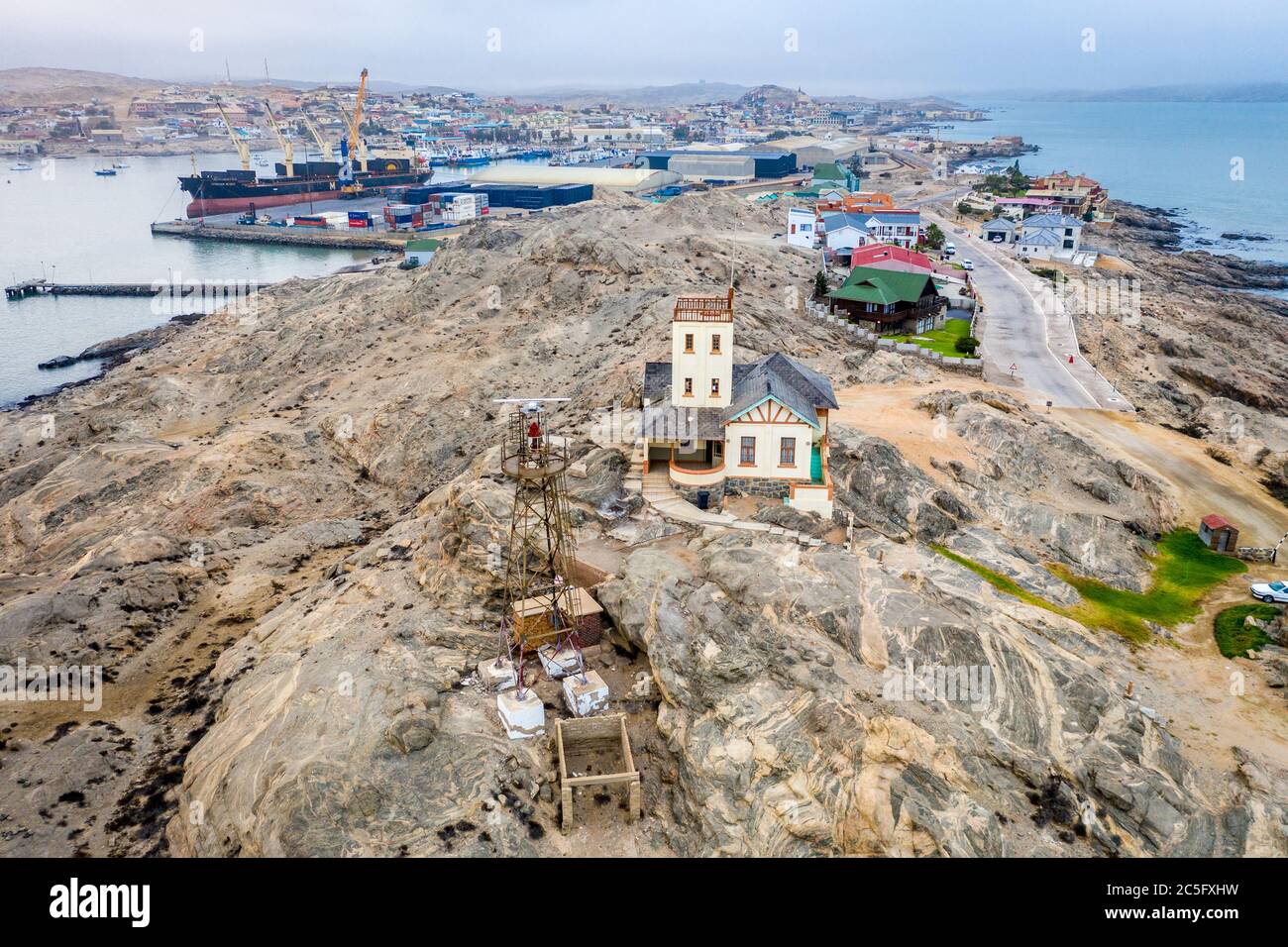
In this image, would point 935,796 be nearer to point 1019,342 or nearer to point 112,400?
point 1019,342

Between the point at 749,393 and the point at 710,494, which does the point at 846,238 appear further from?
the point at 710,494

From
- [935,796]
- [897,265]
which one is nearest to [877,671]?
[935,796]

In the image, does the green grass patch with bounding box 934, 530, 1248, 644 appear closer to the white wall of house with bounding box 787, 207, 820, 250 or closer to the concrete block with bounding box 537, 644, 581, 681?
the concrete block with bounding box 537, 644, 581, 681

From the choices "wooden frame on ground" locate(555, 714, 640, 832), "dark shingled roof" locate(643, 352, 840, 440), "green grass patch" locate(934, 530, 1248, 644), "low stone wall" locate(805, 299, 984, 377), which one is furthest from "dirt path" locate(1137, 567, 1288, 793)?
"low stone wall" locate(805, 299, 984, 377)

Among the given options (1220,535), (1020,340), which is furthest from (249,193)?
(1220,535)

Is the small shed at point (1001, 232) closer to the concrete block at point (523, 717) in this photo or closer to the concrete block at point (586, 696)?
the concrete block at point (586, 696)
